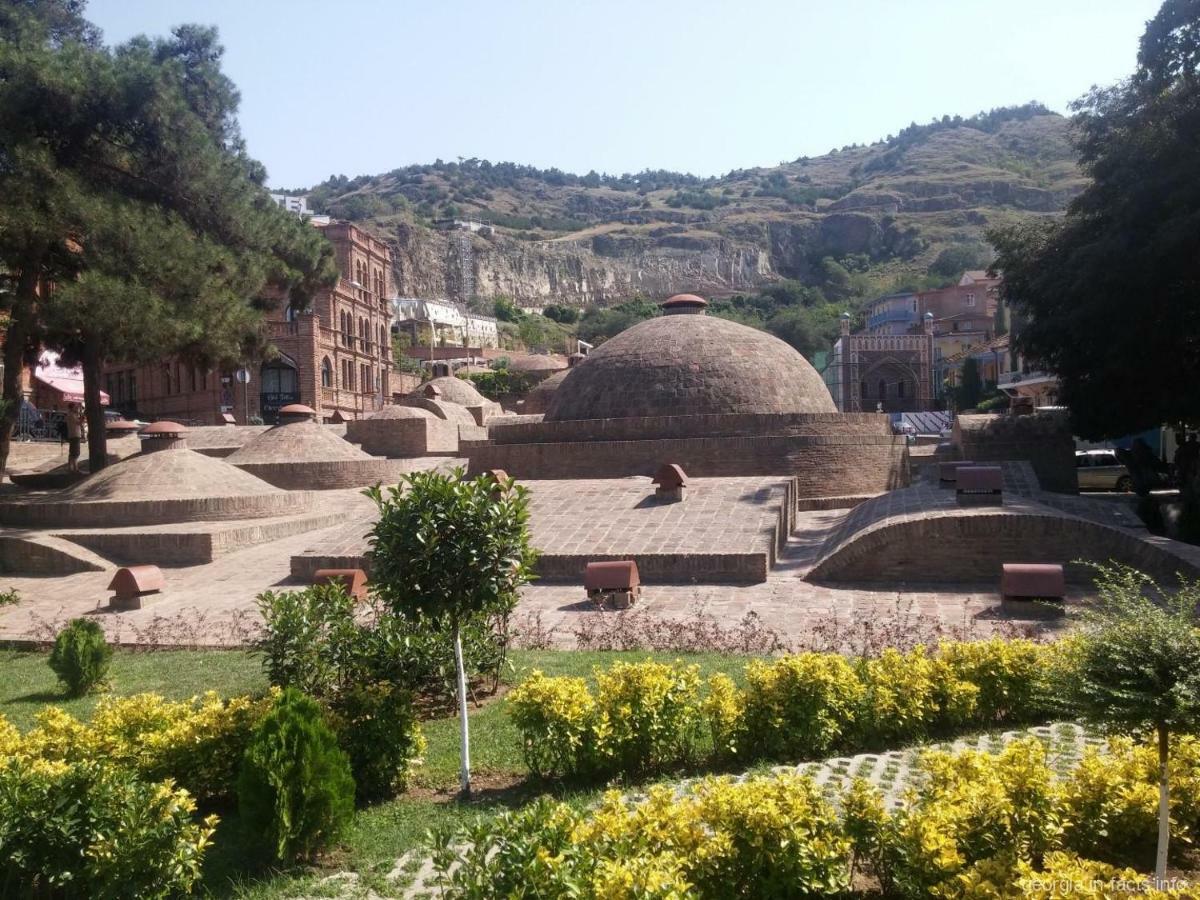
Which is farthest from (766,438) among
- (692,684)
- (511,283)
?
(511,283)

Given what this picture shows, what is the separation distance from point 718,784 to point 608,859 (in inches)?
30.0

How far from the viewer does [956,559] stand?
34.0 feet

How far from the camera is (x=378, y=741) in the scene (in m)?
4.84

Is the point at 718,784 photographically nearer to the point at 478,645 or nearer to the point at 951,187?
the point at 478,645

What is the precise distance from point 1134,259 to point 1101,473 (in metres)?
8.63

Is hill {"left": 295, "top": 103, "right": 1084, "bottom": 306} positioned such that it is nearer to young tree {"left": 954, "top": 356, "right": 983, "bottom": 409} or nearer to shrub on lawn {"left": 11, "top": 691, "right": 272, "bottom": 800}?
young tree {"left": 954, "top": 356, "right": 983, "bottom": 409}

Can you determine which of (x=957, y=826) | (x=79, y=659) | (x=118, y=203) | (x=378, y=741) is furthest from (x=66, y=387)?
(x=957, y=826)

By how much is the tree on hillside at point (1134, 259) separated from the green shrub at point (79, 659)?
13348mm

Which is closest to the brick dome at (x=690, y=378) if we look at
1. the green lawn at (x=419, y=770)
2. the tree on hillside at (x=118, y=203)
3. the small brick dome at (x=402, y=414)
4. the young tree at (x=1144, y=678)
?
the small brick dome at (x=402, y=414)

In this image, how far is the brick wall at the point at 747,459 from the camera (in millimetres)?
16344

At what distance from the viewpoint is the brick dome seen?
59.7ft

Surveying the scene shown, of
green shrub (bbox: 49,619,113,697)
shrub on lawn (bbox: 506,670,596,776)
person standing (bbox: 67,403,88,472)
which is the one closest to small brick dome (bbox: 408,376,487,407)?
person standing (bbox: 67,403,88,472)

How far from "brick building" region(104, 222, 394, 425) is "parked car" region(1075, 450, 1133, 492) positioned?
74.1 feet

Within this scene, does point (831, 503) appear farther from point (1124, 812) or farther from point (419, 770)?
point (1124, 812)
